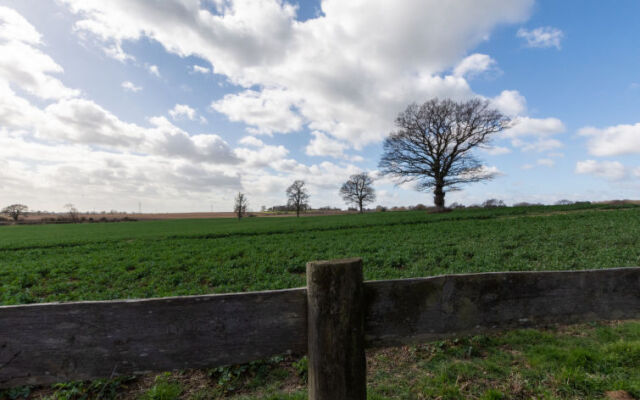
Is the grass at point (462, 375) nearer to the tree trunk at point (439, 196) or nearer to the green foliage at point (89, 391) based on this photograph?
the green foliage at point (89, 391)

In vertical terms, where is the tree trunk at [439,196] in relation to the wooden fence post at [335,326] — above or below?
above

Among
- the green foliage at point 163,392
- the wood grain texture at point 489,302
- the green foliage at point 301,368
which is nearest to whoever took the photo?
the wood grain texture at point 489,302

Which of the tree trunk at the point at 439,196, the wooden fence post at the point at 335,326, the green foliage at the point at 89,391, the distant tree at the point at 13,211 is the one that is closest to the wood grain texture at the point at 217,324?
the wooden fence post at the point at 335,326

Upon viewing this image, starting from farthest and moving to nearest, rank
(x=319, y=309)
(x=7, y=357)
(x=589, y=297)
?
(x=589, y=297)
(x=319, y=309)
(x=7, y=357)

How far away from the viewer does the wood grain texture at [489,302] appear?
5.83 ft

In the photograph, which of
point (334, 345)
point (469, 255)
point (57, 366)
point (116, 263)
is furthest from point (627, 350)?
point (116, 263)

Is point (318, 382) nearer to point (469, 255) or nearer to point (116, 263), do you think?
point (469, 255)

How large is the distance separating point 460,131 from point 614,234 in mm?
23548

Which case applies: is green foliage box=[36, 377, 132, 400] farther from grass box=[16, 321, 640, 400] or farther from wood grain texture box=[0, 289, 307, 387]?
wood grain texture box=[0, 289, 307, 387]

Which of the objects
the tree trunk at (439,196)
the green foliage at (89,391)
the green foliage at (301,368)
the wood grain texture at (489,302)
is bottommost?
the green foliage at (89,391)

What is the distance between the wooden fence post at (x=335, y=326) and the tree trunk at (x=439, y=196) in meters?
35.3

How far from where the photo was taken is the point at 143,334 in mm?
1557

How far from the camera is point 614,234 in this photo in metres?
12.4

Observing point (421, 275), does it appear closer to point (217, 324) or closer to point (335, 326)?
point (335, 326)
